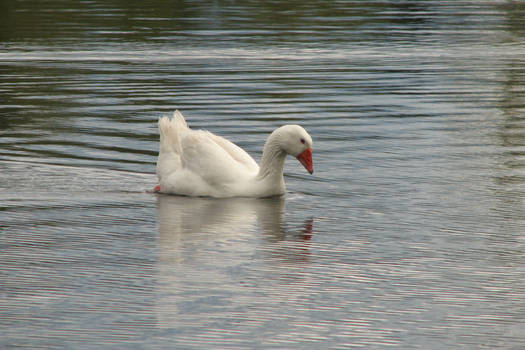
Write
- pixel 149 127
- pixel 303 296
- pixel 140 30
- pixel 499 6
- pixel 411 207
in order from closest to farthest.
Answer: pixel 303 296, pixel 411 207, pixel 149 127, pixel 140 30, pixel 499 6

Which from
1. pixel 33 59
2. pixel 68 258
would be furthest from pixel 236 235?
pixel 33 59

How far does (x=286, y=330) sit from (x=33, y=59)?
65.0 feet

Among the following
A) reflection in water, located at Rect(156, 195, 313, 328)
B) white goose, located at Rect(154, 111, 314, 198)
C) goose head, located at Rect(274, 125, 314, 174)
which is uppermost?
goose head, located at Rect(274, 125, 314, 174)

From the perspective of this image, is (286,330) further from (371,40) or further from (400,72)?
(371,40)

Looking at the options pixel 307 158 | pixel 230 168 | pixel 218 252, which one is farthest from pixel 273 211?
pixel 218 252

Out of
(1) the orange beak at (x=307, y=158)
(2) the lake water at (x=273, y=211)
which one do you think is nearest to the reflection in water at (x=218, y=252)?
(2) the lake water at (x=273, y=211)

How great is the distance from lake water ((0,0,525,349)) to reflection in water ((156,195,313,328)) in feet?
0.09

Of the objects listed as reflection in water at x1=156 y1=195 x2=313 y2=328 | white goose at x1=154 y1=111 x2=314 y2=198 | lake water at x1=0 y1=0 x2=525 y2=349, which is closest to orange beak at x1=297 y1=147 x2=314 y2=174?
white goose at x1=154 y1=111 x2=314 y2=198

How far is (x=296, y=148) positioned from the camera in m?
12.4

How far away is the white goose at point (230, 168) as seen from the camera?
40.6 feet

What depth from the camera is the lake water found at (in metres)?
8.12

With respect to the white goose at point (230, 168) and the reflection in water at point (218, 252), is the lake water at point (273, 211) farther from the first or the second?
the white goose at point (230, 168)

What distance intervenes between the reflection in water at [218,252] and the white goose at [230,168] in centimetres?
11

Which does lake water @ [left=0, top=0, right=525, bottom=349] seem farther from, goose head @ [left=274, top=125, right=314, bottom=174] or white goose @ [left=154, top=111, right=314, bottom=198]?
goose head @ [left=274, top=125, right=314, bottom=174]
